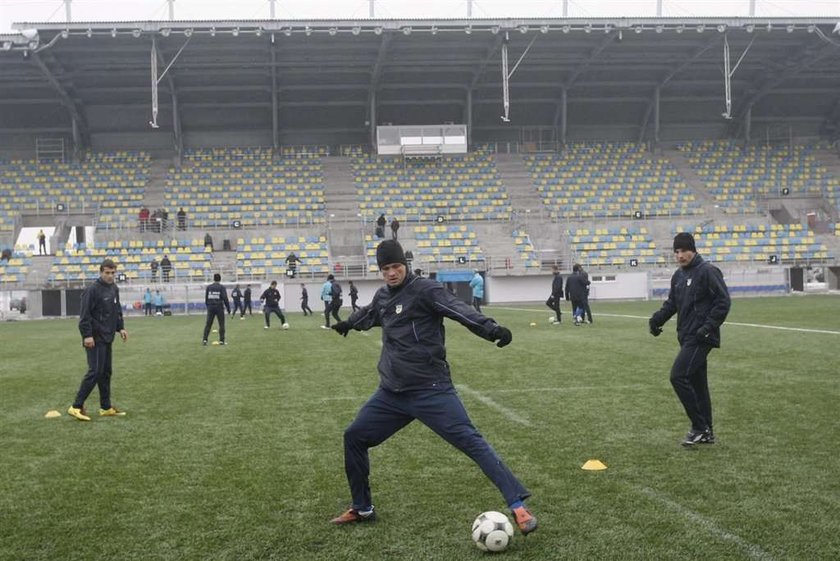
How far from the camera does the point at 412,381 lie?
5340 mm

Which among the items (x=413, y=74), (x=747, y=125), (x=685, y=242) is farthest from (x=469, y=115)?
(x=685, y=242)

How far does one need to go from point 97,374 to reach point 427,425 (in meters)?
5.82

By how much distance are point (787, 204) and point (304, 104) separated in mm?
29712

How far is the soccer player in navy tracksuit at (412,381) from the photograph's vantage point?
5207mm

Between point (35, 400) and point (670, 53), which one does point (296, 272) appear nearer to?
point (670, 53)

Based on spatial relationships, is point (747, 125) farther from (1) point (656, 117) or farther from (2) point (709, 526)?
(2) point (709, 526)

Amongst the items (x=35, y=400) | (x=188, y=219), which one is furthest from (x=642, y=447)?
(x=188, y=219)

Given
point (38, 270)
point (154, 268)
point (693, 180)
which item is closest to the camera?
point (154, 268)

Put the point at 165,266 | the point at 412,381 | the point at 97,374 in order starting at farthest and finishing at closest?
the point at 165,266 → the point at 97,374 → the point at 412,381

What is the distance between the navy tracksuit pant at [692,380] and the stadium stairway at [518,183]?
136 ft

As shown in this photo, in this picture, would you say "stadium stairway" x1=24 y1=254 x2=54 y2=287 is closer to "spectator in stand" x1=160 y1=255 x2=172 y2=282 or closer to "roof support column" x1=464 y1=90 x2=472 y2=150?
"spectator in stand" x1=160 y1=255 x2=172 y2=282

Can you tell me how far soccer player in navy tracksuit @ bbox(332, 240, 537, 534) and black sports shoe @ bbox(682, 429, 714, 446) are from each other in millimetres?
2908

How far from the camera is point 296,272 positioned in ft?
137

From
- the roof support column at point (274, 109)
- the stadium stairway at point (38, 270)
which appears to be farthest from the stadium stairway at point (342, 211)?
the stadium stairway at point (38, 270)
